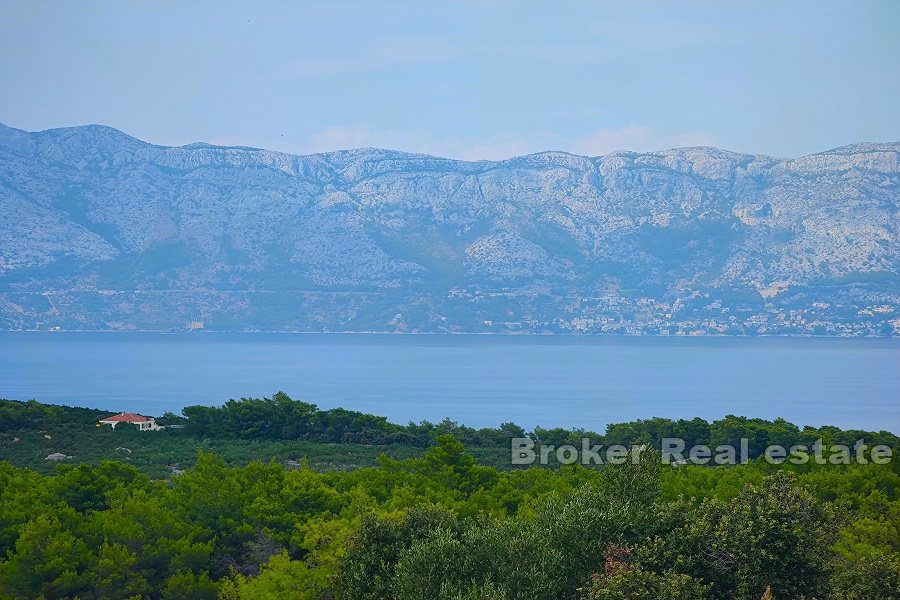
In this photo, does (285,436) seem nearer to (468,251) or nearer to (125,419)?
(125,419)

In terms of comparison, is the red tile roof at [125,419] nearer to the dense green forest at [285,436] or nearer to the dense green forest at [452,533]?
the dense green forest at [285,436]

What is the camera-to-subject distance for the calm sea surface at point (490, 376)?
85.8 meters

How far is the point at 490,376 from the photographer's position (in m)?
116

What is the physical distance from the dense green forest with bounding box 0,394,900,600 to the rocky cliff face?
157m

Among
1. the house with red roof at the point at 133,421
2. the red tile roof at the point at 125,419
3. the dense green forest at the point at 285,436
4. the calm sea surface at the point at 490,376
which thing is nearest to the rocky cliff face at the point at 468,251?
the calm sea surface at the point at 490,376

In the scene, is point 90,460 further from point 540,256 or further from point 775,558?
point 540,256

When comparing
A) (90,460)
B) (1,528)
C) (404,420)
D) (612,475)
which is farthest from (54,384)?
(612,475)

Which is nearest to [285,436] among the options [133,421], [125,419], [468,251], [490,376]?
[133,421]

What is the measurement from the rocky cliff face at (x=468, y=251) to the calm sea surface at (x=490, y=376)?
253 inches

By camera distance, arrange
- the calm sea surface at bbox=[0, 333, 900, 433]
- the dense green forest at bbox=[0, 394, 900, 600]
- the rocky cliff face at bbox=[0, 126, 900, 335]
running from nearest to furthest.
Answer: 1. the dense green forest at bbox=[0, 394, 900, 600]
2. the calm sea surface at bbox=[0, 333, 900, 433]
3. the rocky cliff face at bbox=[0, 126, 900, 335]

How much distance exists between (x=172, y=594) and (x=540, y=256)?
6507 inches

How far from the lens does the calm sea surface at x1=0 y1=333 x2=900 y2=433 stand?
8581 centimetres

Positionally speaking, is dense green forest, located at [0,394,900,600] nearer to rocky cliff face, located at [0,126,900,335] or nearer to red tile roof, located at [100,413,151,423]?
red tile roof, located at [100,413,151,423]

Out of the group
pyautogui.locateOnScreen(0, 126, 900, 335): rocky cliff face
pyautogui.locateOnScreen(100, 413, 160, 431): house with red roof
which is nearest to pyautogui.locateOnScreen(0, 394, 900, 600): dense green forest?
pyautogui.locateOnScreen(100, 413, 160, 431): house with red roof
